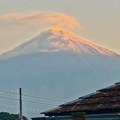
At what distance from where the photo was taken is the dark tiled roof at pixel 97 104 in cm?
3809

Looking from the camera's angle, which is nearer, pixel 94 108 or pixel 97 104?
pixel 94 108

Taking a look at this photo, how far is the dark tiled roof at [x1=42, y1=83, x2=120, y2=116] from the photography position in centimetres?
3809

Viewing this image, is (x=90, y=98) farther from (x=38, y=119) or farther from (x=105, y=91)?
(x=38, y=119)

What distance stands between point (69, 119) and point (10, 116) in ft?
181

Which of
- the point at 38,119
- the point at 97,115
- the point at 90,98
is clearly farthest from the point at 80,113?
the point at 38,119

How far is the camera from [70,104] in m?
41.9

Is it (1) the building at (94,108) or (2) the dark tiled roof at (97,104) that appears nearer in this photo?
(1) the building at (94,108)

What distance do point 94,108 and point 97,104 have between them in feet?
2.16

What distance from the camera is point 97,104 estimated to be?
39344mm

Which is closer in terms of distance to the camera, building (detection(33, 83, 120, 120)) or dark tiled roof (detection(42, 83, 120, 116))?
building (detection(33, 83, 120, 120))

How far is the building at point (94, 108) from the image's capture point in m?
37.7

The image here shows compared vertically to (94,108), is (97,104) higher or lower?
higher

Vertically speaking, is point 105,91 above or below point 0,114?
below

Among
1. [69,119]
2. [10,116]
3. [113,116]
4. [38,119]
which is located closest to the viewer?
[113,116]
